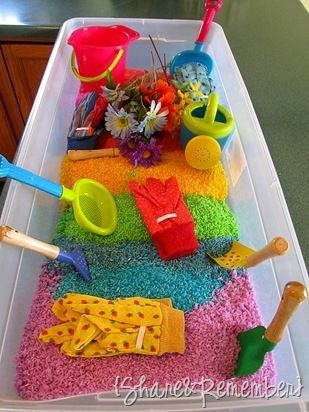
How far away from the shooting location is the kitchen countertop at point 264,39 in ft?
2.03

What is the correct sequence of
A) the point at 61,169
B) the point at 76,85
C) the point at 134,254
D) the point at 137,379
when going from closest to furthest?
→ the point at 137,379, the point at 134,254, the point at 61,169, the point at 76,85

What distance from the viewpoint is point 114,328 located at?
0.44 m

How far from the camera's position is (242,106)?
66 cm

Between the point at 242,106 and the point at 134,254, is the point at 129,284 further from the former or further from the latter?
the point at 242,106

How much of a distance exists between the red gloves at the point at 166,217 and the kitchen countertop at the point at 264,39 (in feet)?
0.56

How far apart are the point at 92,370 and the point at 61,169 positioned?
1.29 feet

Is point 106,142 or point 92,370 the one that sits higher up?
point 106,142

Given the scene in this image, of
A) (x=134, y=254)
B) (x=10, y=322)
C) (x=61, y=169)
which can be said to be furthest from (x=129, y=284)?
(x=61, y=169)

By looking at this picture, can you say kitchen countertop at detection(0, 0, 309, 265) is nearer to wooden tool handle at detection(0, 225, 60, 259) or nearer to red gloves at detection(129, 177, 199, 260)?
red gloves at detection(129, 177, 199, 260)

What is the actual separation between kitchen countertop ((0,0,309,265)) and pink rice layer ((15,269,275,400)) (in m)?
0.23

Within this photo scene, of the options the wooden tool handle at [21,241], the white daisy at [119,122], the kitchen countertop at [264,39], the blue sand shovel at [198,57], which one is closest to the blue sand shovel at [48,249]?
the wooden tool handle at [21,241]

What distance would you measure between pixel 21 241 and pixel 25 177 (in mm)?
112

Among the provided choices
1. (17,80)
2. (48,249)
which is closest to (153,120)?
(48,249)

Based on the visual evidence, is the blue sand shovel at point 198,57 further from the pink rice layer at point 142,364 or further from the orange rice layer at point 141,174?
the pink rice layer at point 142,364
